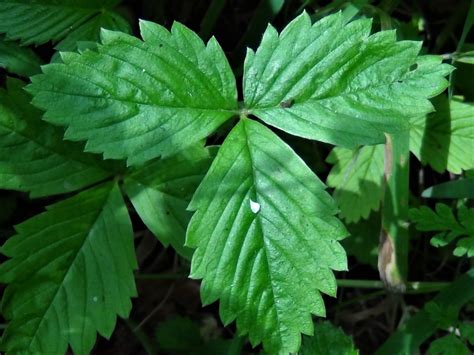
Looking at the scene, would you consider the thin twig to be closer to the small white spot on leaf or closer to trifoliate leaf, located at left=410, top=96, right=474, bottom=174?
the small white spot on leaf

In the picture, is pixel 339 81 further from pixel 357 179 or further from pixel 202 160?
pixel 357 179

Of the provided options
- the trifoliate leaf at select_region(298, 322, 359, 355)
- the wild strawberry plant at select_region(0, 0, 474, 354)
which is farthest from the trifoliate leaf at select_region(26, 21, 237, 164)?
the trifoliate leaf at select_region(298, 322, 359, 355)

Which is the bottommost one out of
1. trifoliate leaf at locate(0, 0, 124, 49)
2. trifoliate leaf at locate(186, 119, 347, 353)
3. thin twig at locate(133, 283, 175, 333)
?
thin twig at locate(133, 283, 175, 333)

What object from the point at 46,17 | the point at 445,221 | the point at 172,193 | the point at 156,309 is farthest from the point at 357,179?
the point at 46,17

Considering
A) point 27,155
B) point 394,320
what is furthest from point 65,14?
point 394,320

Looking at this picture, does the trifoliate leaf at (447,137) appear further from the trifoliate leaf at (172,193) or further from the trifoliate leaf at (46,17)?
the trifoliate leaf at (46,17)

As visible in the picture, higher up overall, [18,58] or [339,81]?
[18,58]

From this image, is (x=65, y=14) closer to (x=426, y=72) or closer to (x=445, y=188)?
(x=426, y=72)
